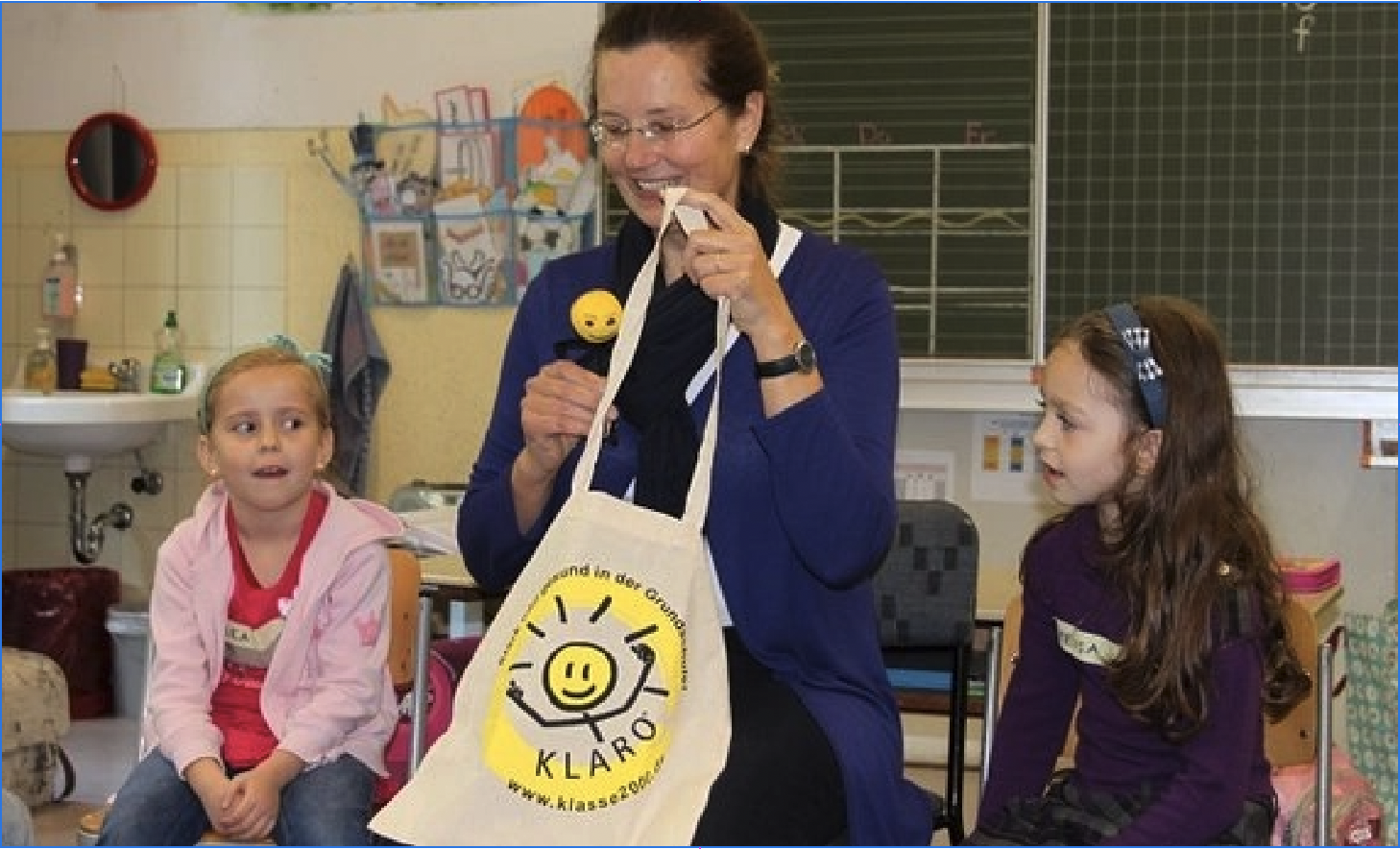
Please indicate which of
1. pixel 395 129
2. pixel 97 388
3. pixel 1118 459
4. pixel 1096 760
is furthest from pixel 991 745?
pixel 97 388

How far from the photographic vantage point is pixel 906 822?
1696 mm

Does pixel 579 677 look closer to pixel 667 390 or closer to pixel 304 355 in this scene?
pixel 667 390

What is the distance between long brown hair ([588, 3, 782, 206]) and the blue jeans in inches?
33.8

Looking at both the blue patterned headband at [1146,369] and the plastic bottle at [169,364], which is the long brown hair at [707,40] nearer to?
the blue patterned headband at [1146,369]

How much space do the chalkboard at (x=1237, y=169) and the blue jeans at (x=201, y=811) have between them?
2.30 meters

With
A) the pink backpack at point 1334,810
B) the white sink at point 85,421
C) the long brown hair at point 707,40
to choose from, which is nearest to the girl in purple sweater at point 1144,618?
the pink backpack at point 1334,810

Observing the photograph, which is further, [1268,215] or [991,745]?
[1268,215]

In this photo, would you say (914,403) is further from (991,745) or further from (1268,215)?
(991,745)

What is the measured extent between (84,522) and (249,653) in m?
2.53

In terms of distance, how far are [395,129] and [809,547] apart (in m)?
3.02

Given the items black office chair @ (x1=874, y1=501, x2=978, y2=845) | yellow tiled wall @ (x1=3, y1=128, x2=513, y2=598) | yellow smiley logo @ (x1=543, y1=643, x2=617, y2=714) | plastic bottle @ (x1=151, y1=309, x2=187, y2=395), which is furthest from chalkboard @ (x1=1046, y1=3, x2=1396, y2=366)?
yellow smiley logo @ (x1=543, y1=643, x2=617, y2=714)

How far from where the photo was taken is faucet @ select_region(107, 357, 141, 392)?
15.0 feet

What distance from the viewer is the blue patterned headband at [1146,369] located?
77.0 inches

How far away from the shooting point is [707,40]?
176 cm
